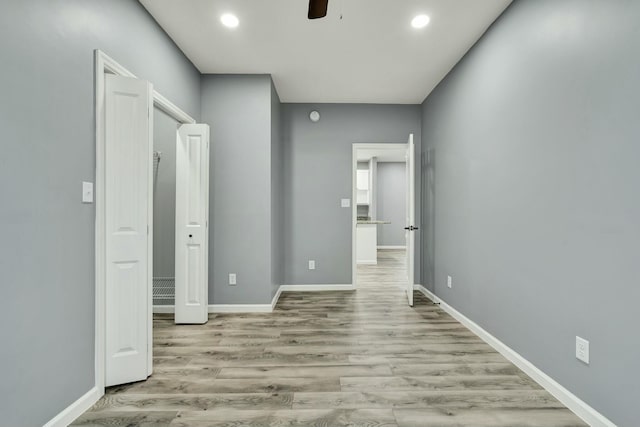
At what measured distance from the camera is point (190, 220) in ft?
10.5

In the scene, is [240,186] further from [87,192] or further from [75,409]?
[75,409]

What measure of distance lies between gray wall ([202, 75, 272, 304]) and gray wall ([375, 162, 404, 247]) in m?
6.55

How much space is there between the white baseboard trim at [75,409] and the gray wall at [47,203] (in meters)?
0.03

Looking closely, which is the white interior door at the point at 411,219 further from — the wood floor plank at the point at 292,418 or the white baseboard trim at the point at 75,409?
the white baseboard trim at the point at 75,409

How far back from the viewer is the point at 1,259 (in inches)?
51.6

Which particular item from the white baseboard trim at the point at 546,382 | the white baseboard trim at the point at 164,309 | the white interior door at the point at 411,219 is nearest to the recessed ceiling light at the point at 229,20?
the white interior door at the point at 411,219

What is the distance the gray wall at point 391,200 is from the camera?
9.61 m

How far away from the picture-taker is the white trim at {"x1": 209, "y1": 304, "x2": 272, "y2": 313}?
3.54 meters

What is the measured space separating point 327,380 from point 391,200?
8.05 m

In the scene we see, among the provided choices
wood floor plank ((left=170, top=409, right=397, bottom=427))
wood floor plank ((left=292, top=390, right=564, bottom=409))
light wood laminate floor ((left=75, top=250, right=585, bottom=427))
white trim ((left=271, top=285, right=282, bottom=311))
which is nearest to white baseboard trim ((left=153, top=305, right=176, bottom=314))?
light wood laminate floor ((left=75, top=250, right=585, bottom=427))

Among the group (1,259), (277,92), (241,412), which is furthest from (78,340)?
(277,92)

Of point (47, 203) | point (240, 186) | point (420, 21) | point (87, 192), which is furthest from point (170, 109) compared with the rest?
point (420, 21)

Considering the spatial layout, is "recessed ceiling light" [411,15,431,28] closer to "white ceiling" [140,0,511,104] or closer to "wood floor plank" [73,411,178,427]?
"white ceiling" [140,0,511,104]

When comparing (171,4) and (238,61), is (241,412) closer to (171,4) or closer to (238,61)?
(171,4)
